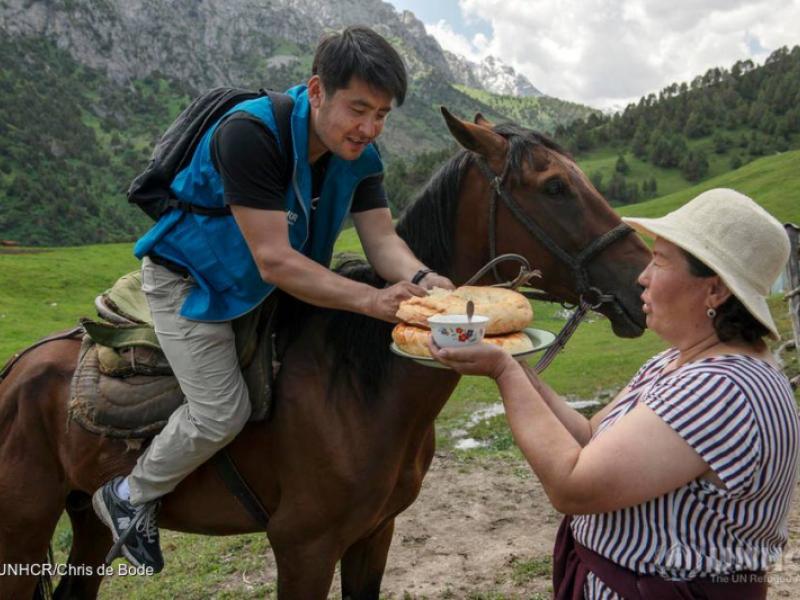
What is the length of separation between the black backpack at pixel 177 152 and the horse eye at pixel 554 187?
138cm

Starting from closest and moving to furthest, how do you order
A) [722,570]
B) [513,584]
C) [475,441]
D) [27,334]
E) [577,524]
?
[722,570]
[577,524]
[513,584]
[475,441]
[27,334]

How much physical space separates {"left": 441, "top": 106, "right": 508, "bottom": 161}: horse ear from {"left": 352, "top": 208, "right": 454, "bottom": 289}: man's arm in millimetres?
575

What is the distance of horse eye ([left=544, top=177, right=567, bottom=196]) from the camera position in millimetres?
2908

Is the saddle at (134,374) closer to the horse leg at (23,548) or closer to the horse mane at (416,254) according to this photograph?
the horse mane at (416,254)

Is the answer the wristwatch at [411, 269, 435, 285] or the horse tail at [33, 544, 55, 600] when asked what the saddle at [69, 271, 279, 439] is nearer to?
the wristwatch at [411, 269, 435, 285]

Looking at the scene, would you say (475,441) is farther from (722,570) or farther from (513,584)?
(722,570)

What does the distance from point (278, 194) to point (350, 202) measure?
0.60 metres

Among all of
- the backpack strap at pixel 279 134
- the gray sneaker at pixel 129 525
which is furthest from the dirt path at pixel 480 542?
the backpack strap at pixel 279 134

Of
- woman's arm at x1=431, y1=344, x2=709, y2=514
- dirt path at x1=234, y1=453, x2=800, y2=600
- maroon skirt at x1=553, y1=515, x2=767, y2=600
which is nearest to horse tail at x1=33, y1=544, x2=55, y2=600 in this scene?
dirt path at x1=234, y1=453, x2=800, y2=600

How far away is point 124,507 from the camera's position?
3.29 m

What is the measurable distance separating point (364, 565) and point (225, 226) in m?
2.20

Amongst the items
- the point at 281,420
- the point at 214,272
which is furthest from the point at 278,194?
the point at 281,420

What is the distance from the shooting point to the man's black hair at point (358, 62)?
8.43 ft

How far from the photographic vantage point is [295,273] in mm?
2553
